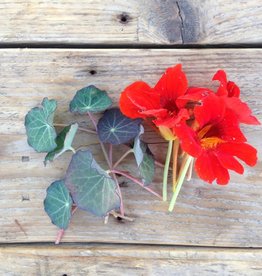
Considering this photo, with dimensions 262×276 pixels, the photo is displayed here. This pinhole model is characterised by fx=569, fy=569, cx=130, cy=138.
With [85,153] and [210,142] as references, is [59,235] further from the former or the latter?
[210,142]

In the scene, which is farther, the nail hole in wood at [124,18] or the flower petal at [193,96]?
the nail hole in wood at [124,18]

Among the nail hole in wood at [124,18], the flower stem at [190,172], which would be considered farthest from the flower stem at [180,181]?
the nail hole in wood at [124,18]

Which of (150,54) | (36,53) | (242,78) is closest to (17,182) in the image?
(36,53)

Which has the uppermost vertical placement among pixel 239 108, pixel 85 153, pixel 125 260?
pixel 239 108

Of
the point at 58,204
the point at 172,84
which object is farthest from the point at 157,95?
the point at 58,204

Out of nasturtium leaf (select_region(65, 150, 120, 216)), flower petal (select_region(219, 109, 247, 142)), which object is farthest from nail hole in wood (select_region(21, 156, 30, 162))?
flower petal (select_region(219, 109, 247, 142))

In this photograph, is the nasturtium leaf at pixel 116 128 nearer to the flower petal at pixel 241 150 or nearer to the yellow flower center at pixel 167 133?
the yellow flower center at pixel 167 133
